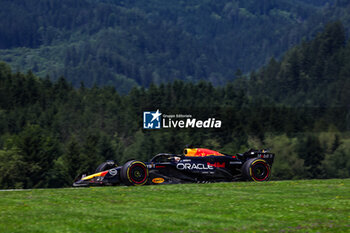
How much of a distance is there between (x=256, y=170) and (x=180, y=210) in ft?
29.8

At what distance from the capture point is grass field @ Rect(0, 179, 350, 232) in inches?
488

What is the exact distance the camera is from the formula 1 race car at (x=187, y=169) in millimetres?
21219

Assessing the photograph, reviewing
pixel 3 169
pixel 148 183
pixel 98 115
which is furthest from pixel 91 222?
pixel 98 115

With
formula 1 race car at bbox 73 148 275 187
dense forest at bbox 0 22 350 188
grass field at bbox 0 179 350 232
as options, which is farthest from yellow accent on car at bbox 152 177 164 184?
dense forest at bbox 0 22 350 188

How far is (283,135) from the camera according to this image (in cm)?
9056

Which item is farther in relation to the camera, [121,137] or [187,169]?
[121,137]

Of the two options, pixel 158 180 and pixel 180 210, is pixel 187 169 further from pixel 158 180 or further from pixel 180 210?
pixel 180 210

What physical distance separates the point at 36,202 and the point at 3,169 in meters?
61.2

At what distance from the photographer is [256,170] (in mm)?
23047

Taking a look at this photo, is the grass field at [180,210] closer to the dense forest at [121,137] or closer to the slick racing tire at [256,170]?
the slick racing tire at [256,170]

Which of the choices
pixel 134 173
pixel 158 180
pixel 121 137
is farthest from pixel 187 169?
pixel 121 137

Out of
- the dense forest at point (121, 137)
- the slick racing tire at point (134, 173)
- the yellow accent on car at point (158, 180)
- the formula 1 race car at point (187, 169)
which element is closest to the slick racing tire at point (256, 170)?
the formula 1 race car at point (187, 169)

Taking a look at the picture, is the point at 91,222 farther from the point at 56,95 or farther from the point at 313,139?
the point at 56,95

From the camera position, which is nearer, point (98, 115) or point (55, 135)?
point (55, 135)
